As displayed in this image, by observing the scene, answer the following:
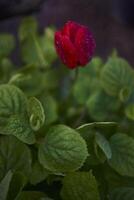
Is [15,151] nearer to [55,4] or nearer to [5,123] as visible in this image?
[5,123]

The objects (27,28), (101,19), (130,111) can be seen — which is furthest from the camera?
(101,19)

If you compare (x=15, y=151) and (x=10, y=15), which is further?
(x=10, y=15)

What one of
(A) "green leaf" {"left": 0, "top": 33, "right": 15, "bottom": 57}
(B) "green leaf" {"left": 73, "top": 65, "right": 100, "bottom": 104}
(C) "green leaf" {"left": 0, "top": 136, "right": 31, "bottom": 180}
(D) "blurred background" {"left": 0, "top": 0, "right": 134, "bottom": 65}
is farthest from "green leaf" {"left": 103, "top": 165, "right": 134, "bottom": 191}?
(D) "blurred background" {"left": 0, "top": 0, "right": 134, "bottom": 65}

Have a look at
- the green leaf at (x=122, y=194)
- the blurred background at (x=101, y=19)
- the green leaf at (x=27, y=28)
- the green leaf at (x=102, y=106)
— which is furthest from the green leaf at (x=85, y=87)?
the blurred background at (x=101, y=19)

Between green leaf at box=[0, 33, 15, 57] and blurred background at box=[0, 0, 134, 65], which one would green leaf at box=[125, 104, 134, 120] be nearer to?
green leaf at box=[0, 33, 15, 57]

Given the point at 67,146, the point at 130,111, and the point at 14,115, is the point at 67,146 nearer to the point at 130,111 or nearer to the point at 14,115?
the point at 14,115

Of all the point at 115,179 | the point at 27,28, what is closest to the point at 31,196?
the point at 115,179

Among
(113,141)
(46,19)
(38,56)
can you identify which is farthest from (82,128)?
(46,19)
